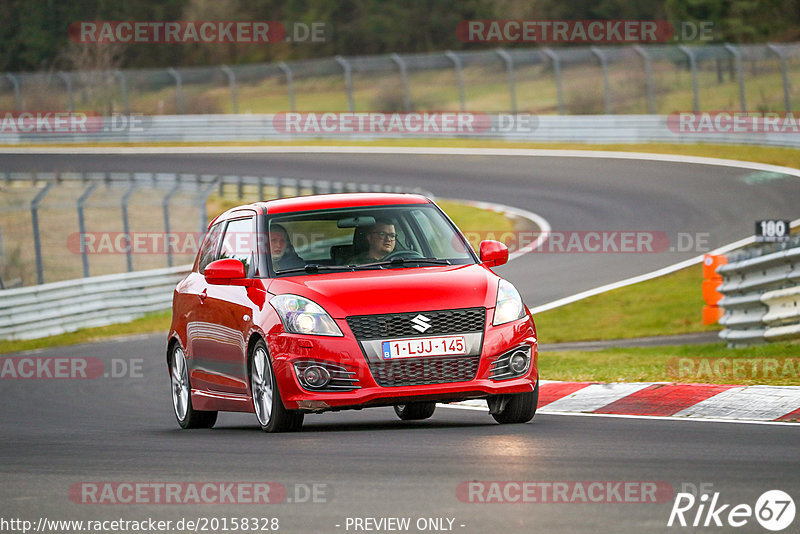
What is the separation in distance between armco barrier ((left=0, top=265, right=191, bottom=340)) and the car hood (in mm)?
12886

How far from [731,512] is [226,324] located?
4.80 meters

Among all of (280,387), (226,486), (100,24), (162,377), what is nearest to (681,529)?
(226,486)

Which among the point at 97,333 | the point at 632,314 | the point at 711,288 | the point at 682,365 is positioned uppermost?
the point at 682,365

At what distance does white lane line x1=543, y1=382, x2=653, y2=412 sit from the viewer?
10500mm

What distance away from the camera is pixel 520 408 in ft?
31.0

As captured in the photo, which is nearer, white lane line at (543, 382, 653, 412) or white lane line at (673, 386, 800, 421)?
white lane line at (673, 386, 800, 421)

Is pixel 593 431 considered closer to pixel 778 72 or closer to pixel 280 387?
pixel 280 387

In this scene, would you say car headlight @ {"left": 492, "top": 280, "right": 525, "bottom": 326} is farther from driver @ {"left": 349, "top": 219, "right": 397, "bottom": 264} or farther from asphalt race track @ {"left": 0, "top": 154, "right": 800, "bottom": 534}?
driver @ {"left": 349, "top": 219, "right": 397, "bottom": 264}

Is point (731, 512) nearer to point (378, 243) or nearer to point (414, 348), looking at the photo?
point (414, 348)
